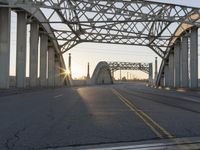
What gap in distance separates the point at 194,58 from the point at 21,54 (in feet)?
77.1

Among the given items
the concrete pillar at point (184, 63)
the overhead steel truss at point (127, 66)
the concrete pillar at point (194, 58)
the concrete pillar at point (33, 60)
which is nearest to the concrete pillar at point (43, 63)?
the concrete pillar at point (33, 60)

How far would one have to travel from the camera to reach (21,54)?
37.4m

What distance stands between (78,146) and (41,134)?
1.81 m

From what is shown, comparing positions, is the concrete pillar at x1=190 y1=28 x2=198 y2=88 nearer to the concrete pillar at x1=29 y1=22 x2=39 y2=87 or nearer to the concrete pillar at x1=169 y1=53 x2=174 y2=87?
the concrete pillar at x1=169 y1=53 x2=174 y2=87

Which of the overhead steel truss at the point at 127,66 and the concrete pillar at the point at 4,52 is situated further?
the overhead steel truss at the point at 127,66

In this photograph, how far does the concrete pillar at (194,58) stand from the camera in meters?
49.3

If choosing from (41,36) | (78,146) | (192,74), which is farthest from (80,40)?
(78,146)

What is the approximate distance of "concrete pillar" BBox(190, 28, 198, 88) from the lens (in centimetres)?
4928

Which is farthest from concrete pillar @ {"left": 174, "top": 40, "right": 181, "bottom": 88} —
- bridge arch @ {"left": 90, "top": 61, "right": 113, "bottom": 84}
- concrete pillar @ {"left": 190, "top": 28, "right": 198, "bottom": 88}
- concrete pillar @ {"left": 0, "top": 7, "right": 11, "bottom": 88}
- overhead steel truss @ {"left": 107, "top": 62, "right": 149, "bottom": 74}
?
overhead steel truss @ {"left": 107, "top": 62, "right": 149, "bottom": 74}

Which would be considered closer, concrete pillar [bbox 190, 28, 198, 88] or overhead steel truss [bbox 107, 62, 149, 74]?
concrete pillar [bbox 190, 28, 198, 88]

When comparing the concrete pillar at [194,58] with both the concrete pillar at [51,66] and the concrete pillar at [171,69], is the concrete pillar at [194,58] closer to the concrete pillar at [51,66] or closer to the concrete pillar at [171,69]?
the concrete pillar at [171,69]

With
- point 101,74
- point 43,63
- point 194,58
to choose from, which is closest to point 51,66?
point 43,63

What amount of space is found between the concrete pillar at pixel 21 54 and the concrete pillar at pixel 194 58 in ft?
74.4

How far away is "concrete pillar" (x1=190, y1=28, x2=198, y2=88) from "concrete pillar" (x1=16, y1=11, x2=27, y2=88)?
22689 mm
